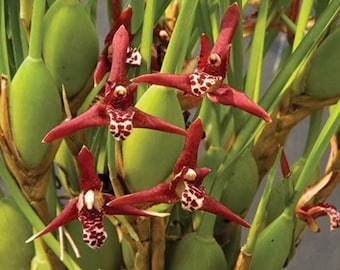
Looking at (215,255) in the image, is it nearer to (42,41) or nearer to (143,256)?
(143,256)

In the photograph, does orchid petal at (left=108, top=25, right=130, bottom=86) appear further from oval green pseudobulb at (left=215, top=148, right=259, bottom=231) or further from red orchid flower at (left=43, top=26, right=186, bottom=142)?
oval green pseudobulb at (left=215, top=148, right=259, bottom=231)

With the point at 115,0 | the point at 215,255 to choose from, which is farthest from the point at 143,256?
the point at 115,0

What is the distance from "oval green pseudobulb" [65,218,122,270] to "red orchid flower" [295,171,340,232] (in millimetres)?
110

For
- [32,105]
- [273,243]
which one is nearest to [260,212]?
[273,243]

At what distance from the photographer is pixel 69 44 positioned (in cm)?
42

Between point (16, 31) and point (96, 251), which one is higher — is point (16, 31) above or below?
above

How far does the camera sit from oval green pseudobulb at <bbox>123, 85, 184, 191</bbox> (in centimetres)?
39

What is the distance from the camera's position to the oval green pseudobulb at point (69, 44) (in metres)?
0.42

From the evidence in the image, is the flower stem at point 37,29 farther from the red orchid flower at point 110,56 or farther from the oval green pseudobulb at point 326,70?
the oval green pseudobulb at point 326,70

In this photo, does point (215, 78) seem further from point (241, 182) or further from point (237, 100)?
point (241, 182)

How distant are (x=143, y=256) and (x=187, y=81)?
4.7 inches

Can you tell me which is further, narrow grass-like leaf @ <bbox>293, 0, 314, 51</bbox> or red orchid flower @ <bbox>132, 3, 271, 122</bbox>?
narrow grass-like leaf @ <bbox>293, 0, 314, 51</bbox>

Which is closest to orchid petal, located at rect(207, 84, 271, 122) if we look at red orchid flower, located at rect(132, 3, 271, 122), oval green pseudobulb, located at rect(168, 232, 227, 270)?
red orchid flower, located at rect(132, 3, 271, 122)

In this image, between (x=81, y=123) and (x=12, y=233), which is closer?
(x=81, y=123)
